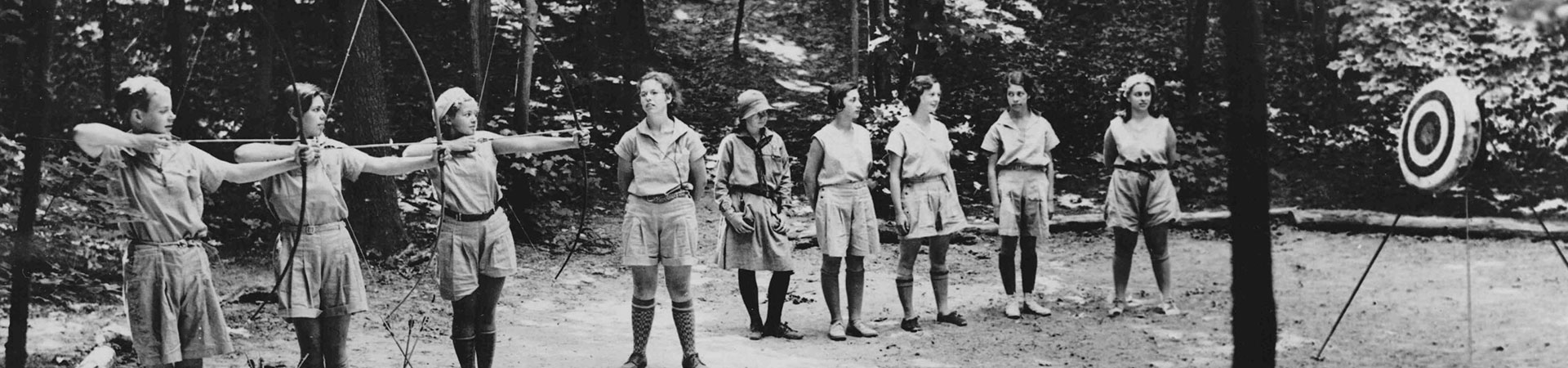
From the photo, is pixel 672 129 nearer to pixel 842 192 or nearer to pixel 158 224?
pixel 842 192

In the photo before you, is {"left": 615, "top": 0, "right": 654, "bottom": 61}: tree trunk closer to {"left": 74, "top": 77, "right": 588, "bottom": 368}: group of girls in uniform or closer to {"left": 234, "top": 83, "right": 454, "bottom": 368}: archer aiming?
{"left": 74, "top": 77, "right": 588, "bottom": 368}: group of girls in uniform

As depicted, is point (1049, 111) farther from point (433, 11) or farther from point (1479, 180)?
point (433, 11)

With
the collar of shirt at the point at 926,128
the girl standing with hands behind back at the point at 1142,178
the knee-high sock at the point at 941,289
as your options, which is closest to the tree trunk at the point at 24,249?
the collar of shirt at the point at 926,128

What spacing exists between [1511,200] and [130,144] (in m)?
9.81

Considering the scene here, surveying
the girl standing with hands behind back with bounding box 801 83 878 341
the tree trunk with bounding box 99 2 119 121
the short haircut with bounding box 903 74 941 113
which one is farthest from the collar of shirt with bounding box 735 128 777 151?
the tree trunk with bounding box 99 2 119 121

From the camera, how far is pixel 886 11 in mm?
11805

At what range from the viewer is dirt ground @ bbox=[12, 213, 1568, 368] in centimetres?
568

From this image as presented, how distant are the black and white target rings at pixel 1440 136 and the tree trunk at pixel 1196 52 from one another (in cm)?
668

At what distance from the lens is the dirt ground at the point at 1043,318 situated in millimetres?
5676

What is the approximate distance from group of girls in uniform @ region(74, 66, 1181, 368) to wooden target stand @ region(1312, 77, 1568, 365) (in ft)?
4.23

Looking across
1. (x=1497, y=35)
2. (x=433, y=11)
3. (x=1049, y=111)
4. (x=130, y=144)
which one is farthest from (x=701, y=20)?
(x=130, y=144)

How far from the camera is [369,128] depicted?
25.8 ft

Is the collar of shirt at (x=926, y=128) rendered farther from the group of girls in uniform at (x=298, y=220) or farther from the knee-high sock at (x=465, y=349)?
the knee-high sock at (x=465, y=349)

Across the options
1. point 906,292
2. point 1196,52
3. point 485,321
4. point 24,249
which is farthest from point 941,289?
point 1196,52
